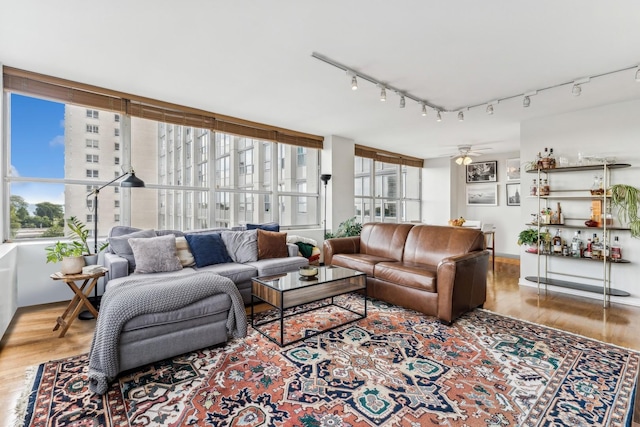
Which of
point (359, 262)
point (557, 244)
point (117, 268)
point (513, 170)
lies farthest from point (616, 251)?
point (117, 268)

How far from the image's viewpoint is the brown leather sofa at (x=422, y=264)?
115 inches

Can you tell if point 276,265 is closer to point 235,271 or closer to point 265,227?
point 235,271

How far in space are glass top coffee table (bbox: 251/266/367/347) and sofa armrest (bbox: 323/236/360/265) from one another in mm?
859

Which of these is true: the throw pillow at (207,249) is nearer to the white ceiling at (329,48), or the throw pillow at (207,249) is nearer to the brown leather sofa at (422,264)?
the brown leather sofa at (422,264)

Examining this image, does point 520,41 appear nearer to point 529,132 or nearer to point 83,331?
point 529,132

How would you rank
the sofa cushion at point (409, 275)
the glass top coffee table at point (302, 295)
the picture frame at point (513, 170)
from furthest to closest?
1. the picture frame at point (513, 170)
2. the sofa cushion at point (409, 275)
3. the glass top coffee table at point (302, 295)

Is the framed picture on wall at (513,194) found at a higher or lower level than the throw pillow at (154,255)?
higher

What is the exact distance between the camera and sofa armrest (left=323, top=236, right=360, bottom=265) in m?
4.25

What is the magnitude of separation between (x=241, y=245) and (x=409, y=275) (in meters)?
2.00

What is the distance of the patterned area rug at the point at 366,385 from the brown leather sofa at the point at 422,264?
0.42 meters

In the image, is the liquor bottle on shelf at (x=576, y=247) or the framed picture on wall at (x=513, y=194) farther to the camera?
the framed picture on wall at (x=513, y=194)

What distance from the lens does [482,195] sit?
7.59 m

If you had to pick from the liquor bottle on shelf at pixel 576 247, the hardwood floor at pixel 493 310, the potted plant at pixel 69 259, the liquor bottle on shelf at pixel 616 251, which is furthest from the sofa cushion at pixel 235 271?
the liquor bottle on shelf at pixel 616 251

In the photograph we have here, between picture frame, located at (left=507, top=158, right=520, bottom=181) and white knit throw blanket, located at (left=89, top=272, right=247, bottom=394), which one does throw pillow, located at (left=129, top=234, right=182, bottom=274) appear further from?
picture frame, located at (left=507, top=158, right=520, bottom=181)
